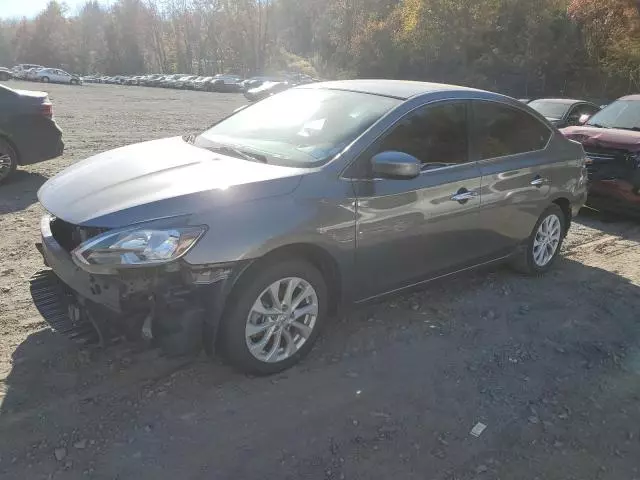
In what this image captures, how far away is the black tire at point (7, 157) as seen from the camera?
819 centimetres

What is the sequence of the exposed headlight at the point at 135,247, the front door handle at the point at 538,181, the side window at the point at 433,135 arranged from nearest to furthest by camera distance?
the exposed headlight at the point at 135,247, the side window at the point at 433,135, the front door handle at the point at 538,181

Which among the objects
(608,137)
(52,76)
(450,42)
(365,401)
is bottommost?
(365,401)

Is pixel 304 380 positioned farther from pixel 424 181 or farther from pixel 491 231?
pixel 491 231

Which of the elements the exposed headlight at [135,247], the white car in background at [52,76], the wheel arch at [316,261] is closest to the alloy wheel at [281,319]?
the wheel arch at [316,261]

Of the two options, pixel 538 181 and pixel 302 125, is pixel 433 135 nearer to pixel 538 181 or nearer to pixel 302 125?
pixel 302 125

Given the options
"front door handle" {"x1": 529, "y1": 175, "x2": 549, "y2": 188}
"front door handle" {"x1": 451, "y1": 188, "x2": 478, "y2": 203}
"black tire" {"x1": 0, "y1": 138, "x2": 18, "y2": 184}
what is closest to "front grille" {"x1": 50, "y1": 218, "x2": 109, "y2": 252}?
"front door handle" {"x1": 451, "y1": 188, "x2": 478, "y2": 203}

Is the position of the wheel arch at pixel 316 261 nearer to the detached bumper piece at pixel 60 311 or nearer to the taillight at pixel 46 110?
the detached bumper piece at pixel 60 311

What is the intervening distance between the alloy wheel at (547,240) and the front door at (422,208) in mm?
1124

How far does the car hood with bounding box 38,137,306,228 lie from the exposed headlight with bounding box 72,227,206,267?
8 cm

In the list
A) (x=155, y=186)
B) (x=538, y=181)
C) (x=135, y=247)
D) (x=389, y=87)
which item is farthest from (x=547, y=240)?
(x=135, y=247)

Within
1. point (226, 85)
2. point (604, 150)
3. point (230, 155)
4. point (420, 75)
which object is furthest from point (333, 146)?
point (226, 85)

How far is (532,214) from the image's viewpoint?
528 centimetres

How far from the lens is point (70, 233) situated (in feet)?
11.3

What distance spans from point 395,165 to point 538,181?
2120 millimetres
